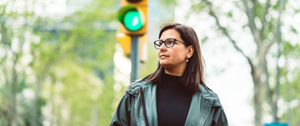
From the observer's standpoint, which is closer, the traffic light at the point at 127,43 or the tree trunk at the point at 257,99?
the traffic light at the point at 127,43

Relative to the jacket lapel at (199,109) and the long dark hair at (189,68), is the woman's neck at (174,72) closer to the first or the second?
the long dark hair at (189,68)

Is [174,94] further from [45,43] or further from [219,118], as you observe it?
[45,43]

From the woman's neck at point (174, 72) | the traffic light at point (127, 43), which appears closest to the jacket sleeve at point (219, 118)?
the woman's neck at point (174, 72)

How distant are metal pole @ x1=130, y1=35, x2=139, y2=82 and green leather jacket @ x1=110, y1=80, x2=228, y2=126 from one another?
5.90ft

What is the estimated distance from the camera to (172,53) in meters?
2.97

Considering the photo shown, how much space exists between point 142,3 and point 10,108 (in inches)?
575

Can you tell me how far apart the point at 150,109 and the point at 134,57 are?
210cm

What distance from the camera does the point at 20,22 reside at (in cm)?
1614

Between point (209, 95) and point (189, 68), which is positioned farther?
point (189, 68)

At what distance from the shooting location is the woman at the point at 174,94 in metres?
2.88

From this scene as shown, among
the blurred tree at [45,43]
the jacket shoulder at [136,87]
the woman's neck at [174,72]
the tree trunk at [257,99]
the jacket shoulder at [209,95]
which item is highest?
the woman's neck at [174,72]

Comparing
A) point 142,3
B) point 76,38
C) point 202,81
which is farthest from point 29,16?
point 202,81

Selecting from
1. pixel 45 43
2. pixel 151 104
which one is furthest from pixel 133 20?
pixel 45 43

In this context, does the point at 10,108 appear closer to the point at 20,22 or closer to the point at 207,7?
the point at 20,22
